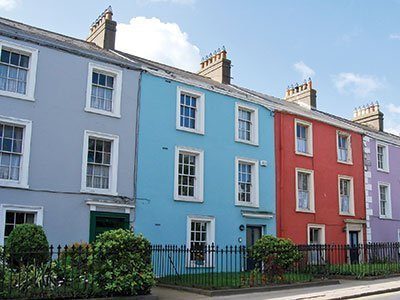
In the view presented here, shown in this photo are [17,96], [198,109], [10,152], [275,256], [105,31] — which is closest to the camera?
[10,152]

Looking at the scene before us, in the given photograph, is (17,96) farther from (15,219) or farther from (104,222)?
(104,222)

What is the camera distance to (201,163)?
20.3m

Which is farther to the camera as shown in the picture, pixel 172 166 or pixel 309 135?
pixel 309 135

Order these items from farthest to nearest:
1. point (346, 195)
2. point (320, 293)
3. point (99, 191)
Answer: point (346, 195), point (99, 191), point (320, 293)

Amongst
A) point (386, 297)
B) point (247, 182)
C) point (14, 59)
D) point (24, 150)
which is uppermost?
point (14, 59)

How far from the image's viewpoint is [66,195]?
54.0ft

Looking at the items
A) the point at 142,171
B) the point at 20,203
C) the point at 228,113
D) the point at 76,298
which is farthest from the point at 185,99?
the point at 76,298

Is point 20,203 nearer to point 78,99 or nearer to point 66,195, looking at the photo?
point 66,195

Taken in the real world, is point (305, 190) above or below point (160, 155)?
below

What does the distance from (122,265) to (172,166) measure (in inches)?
296

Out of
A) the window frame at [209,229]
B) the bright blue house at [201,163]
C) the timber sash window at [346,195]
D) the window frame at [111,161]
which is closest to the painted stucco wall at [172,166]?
the bright blue house at [201,163]

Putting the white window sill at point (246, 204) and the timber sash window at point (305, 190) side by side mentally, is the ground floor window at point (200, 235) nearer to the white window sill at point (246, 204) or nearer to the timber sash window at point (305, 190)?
the white window sill at point (246, 204)

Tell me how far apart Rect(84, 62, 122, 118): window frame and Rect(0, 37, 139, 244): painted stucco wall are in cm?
15

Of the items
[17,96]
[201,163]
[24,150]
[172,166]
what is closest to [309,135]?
[201,163]
